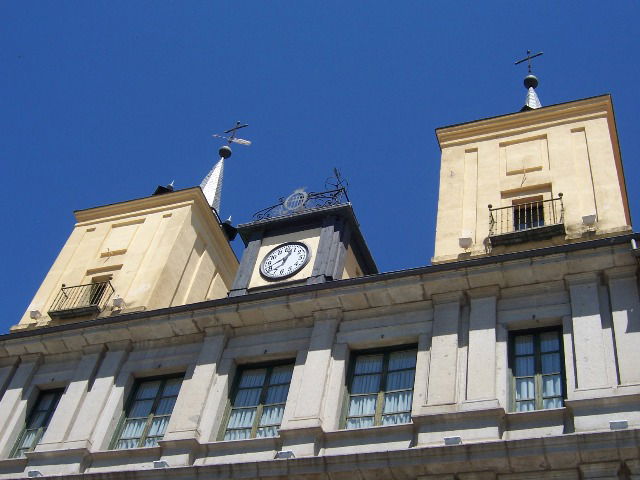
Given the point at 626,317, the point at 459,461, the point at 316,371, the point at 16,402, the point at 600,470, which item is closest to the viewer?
the point at 600,470

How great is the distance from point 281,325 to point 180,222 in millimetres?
8369

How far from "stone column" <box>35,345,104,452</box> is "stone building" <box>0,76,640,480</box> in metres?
0.05

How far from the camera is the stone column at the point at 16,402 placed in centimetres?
2172

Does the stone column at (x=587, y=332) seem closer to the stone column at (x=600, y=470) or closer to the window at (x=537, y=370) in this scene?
the window at (x=537, y=370)

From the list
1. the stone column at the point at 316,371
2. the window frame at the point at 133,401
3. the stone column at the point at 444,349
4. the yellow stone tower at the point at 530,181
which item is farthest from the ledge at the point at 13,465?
the yellow stone tower at the point at 530,181

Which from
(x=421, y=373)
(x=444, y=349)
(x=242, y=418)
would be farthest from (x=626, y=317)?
(x=242, y=418)

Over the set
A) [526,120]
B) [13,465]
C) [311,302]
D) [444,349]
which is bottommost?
[13,465]

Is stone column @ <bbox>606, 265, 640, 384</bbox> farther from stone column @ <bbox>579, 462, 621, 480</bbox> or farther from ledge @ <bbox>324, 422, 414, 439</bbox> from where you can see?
ledge @ <bbox>324, 422, 414, 439</bbox>

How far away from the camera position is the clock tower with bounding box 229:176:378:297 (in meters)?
24.6

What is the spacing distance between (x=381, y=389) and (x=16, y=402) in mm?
9757

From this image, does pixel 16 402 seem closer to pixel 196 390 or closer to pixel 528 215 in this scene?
pixel 196 390

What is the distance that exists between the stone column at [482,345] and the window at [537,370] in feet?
1.80

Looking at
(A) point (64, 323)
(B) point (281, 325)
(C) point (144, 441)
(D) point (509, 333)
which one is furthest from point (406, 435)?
(A) point (64, 323)

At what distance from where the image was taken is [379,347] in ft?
65.4
